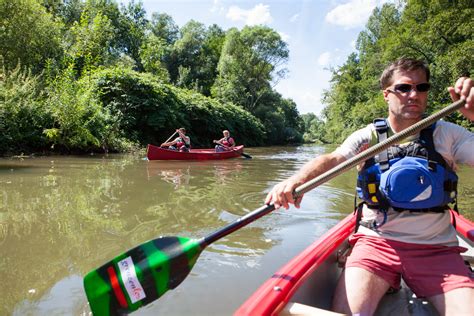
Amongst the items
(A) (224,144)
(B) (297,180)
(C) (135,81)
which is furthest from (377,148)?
(C) (135,81)

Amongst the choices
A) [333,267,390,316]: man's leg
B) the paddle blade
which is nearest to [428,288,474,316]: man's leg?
[333,267,390,316]: man's leg

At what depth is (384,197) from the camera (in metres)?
1.98

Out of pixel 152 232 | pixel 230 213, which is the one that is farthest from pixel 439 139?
pixel 230 213

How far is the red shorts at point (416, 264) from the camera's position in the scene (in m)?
1.82

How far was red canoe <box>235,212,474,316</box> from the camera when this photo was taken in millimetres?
1694

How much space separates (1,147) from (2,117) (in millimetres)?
1004

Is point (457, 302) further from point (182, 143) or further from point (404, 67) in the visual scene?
point (182, 143)

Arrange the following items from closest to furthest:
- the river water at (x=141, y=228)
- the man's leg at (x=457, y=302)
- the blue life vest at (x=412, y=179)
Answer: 1. the man's leg at (x=457, y=302)
2. the blue life vest at (x=412, y=179)
3. the river water at (x=141, y=228)

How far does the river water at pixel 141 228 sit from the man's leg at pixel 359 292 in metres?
1.00

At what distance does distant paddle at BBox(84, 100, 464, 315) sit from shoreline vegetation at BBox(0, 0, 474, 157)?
500 inches

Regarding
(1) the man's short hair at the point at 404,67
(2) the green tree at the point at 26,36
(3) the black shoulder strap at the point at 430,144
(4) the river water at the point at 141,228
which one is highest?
(2) the green tree at the point at 26,36

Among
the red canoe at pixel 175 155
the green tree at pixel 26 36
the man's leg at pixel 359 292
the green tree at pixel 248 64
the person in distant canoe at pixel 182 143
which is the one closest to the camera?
the man's leg at pixel 359 292

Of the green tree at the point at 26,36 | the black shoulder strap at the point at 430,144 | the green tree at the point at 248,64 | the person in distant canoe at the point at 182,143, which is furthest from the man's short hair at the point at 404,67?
the green tree at the point at 248,64

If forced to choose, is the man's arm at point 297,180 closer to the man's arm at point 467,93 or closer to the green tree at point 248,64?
the man's arm at point 467,93
